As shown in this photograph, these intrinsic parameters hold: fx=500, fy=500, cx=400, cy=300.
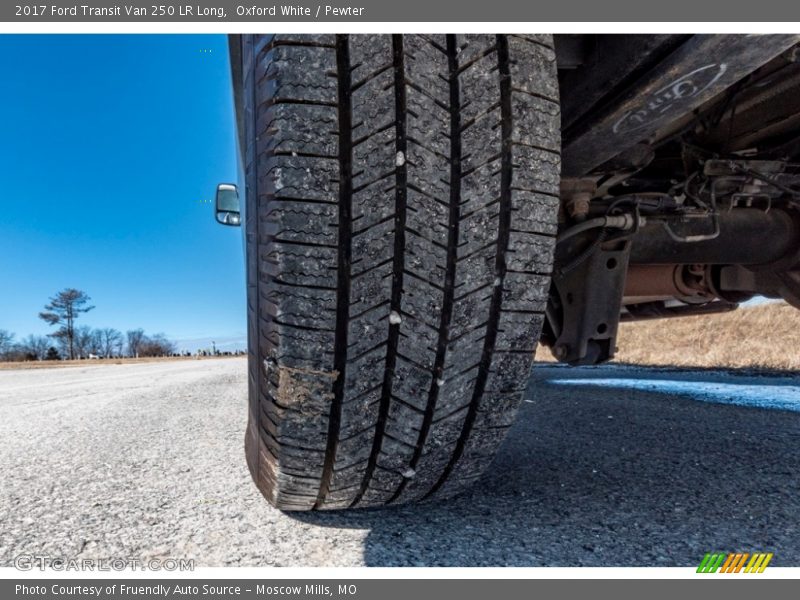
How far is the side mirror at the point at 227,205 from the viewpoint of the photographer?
2562 mm

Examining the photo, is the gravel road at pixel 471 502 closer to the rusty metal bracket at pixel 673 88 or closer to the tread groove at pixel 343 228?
the tread groove at pixel 343 228

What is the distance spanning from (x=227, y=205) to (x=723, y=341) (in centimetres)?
680

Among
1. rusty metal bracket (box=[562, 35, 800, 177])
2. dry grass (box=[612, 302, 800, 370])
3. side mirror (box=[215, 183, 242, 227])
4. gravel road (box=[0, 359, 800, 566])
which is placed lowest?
dry grass (box=[612, 302, 800, 370])

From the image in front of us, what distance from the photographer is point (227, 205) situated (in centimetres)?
258

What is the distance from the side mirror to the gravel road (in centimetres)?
103

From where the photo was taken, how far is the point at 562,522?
3.86 ft

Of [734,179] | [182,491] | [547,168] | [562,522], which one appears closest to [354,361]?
[547,168]

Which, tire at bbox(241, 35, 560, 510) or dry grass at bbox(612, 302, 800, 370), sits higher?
tire at bbox(241, 35, 560, 510)

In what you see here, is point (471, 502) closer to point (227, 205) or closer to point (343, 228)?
point (343, 228)

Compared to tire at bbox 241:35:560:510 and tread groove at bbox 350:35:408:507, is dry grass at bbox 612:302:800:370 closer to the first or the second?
tire at bbox 241:35:560:510

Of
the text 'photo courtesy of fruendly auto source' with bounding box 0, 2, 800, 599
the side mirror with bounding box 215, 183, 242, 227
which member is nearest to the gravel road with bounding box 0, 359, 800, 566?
the text 'photo courtesy of fruendly auto source' with bounding box 0, 2, 800, 599

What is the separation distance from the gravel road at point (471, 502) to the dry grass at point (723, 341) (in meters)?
3.80

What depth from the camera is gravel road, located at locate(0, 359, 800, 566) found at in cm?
104

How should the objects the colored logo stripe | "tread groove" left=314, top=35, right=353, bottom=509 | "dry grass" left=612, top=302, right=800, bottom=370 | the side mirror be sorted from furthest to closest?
"dry grass" left=612, top=302, right=800, bottom=370, the side mirror, the colored logo stripe, "tread groove" left=314, top=35, right=353, bottom=509
